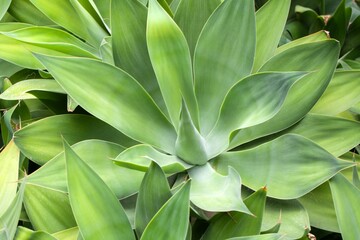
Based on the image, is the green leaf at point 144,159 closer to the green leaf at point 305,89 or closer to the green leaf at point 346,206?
the green leaf at point 305,89

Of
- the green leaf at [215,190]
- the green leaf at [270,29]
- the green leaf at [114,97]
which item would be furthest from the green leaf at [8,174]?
the green leaf at [270,29]

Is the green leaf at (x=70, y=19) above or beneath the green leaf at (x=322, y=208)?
above

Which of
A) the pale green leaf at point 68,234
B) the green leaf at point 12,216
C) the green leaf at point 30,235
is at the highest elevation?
the green leaf at point 12,216

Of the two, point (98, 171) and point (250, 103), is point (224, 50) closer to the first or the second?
point (250, 103)

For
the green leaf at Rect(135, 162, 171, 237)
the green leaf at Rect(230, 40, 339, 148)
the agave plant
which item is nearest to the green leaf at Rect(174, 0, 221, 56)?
the agave plant

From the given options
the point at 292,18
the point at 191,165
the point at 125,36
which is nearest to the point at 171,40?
the point at 125,36

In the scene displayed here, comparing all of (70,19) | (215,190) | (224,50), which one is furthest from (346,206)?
(70,19)

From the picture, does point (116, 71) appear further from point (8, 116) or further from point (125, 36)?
point (8, 116)
